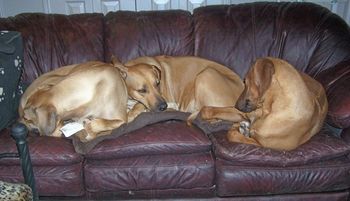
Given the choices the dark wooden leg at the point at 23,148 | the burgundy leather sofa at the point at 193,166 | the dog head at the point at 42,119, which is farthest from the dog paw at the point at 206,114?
the dark wooden leg at the point at 23,148

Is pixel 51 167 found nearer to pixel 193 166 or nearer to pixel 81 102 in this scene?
pixel 81 102

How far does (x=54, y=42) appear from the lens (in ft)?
9.82

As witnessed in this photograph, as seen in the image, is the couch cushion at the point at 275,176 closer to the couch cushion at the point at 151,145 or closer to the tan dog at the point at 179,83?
the couch cushion at the point at 151,145

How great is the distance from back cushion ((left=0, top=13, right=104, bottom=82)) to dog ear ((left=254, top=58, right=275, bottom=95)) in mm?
1361

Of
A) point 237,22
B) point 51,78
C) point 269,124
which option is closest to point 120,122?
point 51,78

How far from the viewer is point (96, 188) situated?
7.42 ft

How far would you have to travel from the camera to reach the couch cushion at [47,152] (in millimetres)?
2186

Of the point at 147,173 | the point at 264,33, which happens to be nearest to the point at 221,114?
the point at 147,173

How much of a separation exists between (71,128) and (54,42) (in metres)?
0.94

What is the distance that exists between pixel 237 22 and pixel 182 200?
5.03 ft

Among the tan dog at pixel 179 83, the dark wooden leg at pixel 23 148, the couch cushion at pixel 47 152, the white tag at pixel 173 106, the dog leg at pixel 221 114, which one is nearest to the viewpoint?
the dark wooden leg at pixel 23 148

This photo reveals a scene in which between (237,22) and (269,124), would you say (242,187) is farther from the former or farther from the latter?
(237,22)

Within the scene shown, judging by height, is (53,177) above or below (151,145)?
below

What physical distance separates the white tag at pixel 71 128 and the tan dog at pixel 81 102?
3cm
